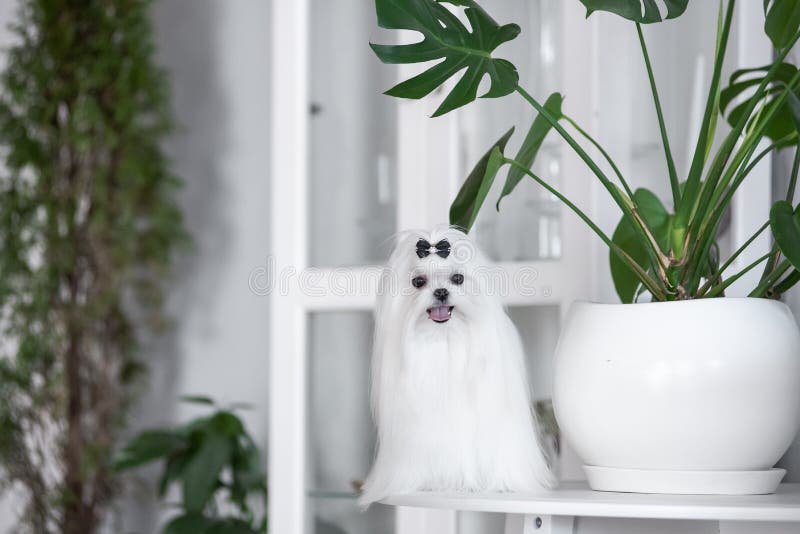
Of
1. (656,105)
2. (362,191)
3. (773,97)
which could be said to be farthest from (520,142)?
(656,105)

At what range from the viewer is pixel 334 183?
5.81ft

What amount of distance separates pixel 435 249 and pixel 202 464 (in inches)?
47.8

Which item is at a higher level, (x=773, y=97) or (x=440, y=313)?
(x=773, y=97)

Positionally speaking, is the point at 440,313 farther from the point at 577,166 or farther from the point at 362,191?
the point at 362,191

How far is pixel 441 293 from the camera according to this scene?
3.34 feet

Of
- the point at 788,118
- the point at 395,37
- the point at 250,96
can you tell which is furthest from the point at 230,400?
the point at 788,118

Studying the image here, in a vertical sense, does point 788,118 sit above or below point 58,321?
above

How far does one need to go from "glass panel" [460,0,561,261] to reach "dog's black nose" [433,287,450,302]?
583mm

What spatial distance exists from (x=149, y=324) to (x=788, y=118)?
1764 millimetres

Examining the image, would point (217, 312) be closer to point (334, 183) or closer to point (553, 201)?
point (334, 183)

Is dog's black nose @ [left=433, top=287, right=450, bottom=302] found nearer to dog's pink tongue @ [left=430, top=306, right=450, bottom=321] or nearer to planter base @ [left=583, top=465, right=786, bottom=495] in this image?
dog's pink tongue @ [left=430, top=306, right=450, bottom=321]

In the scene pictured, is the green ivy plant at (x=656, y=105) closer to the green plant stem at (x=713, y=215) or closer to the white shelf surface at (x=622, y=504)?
the green plant stem at (x=713, y=215)

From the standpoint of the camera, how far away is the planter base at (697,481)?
985 millimetres

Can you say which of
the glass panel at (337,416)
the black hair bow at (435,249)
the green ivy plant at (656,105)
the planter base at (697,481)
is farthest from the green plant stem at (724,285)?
the glass panel at (337,416)
